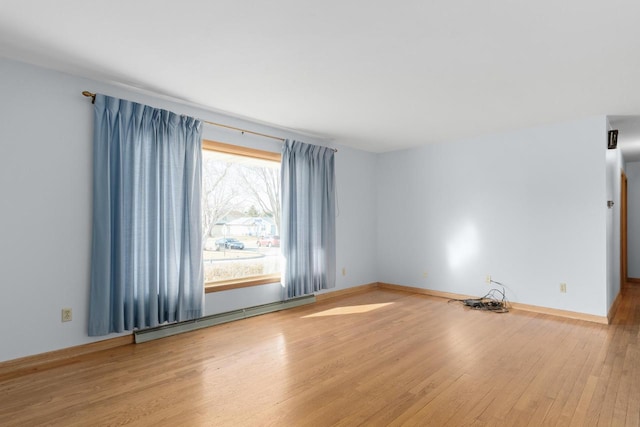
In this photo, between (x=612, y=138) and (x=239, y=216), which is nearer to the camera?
(x=612, y=138)

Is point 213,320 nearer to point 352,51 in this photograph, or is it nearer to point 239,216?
point 239,216

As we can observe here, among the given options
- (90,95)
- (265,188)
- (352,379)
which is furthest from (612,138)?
(90,95)

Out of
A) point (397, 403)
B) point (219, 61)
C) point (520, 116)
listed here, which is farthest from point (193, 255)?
point (520, 116)

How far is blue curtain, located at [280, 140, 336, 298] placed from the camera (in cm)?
484

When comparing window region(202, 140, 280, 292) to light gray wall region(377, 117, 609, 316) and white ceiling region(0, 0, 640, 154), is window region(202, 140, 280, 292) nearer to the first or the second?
white ceiling region(0, 0, 640, 154)

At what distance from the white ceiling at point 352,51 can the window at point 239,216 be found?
715mm

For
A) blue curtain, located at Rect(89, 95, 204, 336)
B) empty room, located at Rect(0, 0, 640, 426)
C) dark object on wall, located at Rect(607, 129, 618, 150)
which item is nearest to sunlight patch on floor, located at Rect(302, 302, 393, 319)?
Result: empty room, located at Rect(0, 0, 640, 426)

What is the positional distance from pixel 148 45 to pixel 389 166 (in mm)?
4548

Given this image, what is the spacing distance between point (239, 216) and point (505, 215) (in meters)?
3.64

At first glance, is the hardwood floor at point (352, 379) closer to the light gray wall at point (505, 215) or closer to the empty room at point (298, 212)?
the empty room at point (298, 212)

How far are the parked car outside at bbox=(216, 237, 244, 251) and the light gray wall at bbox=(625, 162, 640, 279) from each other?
7.49 m

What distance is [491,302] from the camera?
4.95 meters

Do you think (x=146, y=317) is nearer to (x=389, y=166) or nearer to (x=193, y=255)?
(x=193, y=255)

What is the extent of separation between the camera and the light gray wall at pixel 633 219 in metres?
6.93
